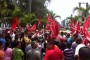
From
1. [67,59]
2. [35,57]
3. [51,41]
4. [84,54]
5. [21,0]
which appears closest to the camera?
[84,54]

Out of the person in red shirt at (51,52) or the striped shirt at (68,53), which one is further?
the striped shirt at (68,53)

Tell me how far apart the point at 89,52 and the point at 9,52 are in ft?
19.1

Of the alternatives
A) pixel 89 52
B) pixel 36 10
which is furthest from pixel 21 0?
pixel 89 52

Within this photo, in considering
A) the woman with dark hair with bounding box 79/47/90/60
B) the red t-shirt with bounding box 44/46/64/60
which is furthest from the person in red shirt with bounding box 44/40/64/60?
the woman with dark hair with bounding box 79/47/90/60

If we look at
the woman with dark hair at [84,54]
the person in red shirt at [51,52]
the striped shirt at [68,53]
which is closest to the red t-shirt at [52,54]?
the person in red shirt at [51,52]

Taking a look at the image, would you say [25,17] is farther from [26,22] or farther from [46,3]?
[46,3]

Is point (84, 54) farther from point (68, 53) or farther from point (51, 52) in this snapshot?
point (68, 53)

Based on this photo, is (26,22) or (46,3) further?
(46,3)

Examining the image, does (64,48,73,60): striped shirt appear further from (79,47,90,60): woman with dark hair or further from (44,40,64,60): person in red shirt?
(79,47,90,60): woman with dark hair

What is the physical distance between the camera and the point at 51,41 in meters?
8.38

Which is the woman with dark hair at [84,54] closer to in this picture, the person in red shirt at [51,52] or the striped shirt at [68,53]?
the person in red shirt at [51,52]

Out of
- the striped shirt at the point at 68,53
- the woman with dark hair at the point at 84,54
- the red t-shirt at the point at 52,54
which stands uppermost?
the woman with dark hair at the point at 84,54

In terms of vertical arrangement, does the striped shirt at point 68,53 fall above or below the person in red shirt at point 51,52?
below

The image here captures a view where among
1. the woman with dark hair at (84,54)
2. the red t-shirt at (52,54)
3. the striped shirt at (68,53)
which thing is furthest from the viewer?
the striped shirt at (68,53)
